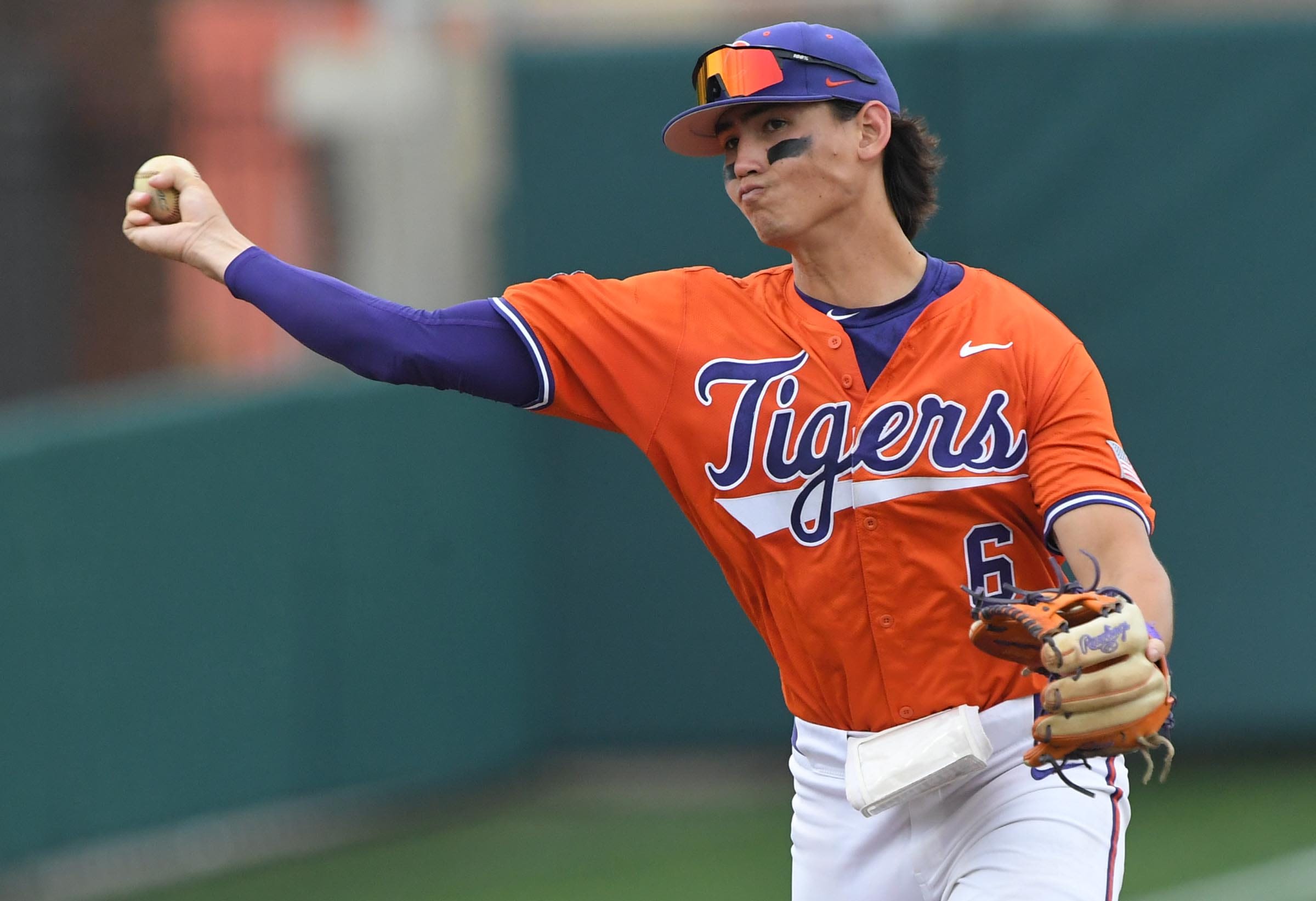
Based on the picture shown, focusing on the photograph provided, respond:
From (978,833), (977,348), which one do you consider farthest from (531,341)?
(978,833)

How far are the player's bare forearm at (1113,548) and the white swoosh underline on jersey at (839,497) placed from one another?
0.68 ft

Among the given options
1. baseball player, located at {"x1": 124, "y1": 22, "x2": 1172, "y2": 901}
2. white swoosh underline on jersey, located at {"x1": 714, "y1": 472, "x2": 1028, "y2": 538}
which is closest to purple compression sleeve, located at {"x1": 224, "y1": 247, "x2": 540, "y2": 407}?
baseball player, located at {"x1": 124, "y1": 22, "x2": 1172, "y2": 901}

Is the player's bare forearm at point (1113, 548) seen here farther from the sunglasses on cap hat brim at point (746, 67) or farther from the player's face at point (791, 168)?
the sunglasses on cap hat brim at point (746, 67)

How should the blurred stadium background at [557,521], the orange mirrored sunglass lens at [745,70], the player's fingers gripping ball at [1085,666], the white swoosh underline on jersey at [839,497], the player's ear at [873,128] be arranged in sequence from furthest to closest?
the blurred stadium background at [557,521], the player's ear at [873,128], the orange mirrored sunglass lens at [745,70], the white swoosh underline on jersey at [839,497], the player's fingers gripping ball at [1085,666]

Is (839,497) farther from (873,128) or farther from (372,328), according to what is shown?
(372,328)

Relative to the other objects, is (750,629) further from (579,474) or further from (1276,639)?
(1276,639)

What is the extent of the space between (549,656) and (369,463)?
54.1 inches

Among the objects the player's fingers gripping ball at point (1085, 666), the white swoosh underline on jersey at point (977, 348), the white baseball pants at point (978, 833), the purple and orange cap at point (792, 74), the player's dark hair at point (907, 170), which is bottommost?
the white baseball pants at point (978, 833)

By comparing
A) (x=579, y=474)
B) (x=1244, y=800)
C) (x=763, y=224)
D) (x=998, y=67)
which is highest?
(x=998, y=67)

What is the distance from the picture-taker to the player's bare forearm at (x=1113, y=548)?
3.46 m

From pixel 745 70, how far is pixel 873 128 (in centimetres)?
33

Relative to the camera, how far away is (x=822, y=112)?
388cm

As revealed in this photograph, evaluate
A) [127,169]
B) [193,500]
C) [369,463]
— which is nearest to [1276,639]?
[369,463]

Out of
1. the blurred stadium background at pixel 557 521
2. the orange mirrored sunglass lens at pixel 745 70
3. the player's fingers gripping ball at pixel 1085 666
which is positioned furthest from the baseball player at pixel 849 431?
the blurred stadium background at pixel 557 521
